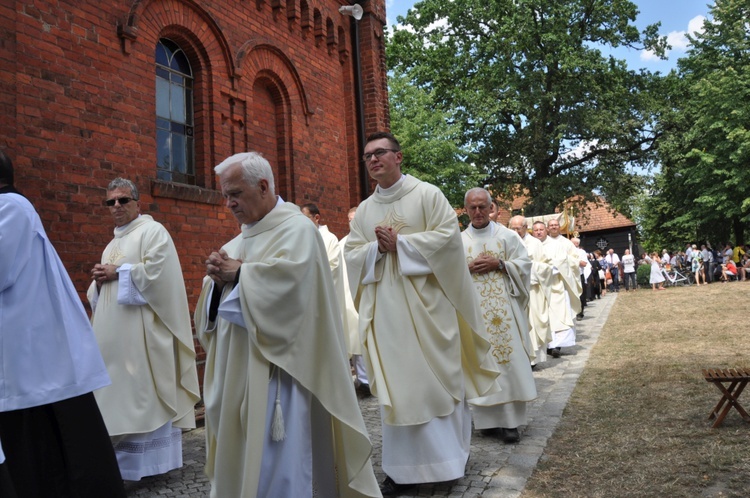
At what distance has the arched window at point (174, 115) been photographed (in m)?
7.67

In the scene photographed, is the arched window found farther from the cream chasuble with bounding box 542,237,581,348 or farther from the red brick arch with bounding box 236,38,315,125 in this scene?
the cream chasuble with bounding box 542,237,581,348

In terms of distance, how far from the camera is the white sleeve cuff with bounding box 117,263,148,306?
15.7 ft

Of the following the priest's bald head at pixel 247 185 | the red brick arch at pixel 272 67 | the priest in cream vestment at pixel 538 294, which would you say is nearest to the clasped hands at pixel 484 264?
the priest's bald head at pixel 247 185

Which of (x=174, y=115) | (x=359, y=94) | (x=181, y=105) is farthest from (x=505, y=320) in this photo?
(x=359, y=94)

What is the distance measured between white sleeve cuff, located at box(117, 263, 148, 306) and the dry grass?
3127mm

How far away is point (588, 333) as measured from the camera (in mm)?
12961

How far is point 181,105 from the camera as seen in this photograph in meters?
8.02

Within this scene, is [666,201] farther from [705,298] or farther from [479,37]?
[705,298]

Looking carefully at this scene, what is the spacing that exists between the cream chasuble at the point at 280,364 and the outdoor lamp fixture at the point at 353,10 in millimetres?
8135

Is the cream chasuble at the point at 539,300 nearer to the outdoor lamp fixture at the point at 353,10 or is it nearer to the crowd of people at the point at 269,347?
the crowd of people at the point at 269,347

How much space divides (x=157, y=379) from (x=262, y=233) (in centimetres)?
223

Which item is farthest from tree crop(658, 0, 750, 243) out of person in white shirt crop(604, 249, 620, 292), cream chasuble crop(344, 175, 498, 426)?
cream chasuble crop(344, 175, 498, 426)

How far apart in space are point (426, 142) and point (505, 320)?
18.4 meters

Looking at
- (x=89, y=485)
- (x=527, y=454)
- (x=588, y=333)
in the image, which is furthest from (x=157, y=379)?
(x=588, y=333)
